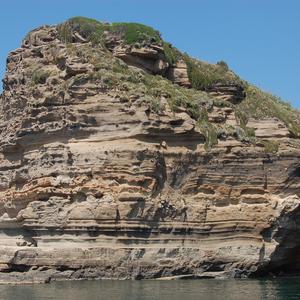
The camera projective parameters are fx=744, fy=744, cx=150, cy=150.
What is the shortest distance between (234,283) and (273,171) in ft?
28.9

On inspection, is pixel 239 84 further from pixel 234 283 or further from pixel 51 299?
pixel 51 299

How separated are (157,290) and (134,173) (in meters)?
9.30

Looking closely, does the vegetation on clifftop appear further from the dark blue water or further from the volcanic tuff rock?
the dark blue water

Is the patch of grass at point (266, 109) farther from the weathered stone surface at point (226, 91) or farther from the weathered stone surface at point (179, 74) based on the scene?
the weathered stone surface at point (179, 74)

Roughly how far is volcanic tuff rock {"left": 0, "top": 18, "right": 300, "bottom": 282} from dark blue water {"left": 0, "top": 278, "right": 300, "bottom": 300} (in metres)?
2.30

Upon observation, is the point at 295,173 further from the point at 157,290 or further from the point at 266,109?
the point at 157,290

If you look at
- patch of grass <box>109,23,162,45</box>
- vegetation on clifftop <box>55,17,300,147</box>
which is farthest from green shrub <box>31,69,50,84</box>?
patch of grass <box>109,23,162,45</box>

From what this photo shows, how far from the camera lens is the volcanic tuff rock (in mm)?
41062

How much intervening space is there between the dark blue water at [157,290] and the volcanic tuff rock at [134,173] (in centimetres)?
230

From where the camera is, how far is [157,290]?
34.8 meters

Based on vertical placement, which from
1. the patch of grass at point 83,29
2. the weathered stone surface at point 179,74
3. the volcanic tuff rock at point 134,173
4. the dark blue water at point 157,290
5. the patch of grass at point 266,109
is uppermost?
the patch of grass at point 83,29

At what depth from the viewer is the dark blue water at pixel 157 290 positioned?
32.4m

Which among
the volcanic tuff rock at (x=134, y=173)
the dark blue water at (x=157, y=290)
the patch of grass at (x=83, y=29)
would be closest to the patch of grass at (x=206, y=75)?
the volcanic tuff rock at (x=134, y=173)

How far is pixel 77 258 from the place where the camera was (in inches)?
1575
